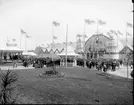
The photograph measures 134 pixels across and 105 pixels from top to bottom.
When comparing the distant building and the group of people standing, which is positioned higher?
the distant building

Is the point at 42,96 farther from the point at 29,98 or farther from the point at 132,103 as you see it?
the point at 132,103

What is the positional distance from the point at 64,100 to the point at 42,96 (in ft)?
5.10

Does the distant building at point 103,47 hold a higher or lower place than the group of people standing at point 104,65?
higher

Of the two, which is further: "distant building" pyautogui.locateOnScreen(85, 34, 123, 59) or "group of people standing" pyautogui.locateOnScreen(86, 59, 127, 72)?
"distant building" pyautogui.locateOnScreen(85, 34, 123, 59)

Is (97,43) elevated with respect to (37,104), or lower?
elevated

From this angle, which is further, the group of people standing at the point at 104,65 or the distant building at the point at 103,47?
the distant building at the point at 103,47

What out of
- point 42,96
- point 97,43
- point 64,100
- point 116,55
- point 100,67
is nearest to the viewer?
point 64,100

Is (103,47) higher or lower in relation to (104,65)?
higher

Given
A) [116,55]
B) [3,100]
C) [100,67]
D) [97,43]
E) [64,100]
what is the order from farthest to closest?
1. [97,43]
2. [116,55]
3. [100,67]
4. [64,100]
5. [3,100]

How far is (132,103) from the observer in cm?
873

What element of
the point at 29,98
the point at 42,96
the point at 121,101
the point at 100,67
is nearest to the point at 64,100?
the point at 42,96

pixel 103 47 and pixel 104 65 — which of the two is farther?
pixel 103 47

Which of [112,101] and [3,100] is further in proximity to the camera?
[112,101]

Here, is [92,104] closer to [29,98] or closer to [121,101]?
[121,101]
